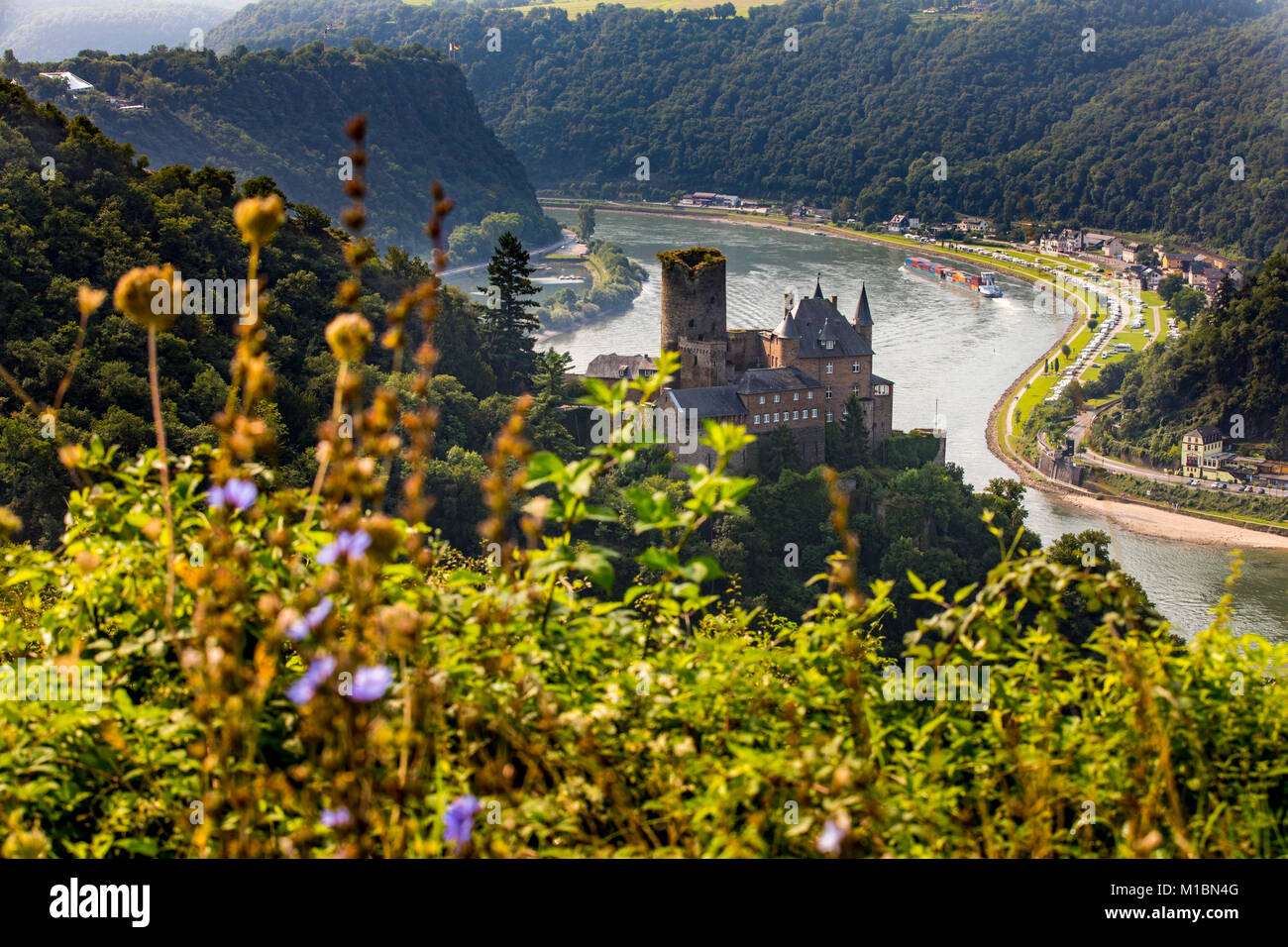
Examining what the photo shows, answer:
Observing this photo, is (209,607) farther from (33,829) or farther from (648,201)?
(648,201)

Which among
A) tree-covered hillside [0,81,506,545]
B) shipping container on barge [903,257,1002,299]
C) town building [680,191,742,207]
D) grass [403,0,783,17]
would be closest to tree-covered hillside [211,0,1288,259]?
town building [680,191,742,207]

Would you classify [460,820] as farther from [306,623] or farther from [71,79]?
[71,79]

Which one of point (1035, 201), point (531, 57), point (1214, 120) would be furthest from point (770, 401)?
point (531, 57)

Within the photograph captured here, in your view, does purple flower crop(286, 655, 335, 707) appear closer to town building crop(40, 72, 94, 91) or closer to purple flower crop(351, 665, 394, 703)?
purple flower crop(351, 665, 394, 703)

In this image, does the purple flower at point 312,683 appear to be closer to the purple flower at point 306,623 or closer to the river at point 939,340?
the purple flower at point 306,623

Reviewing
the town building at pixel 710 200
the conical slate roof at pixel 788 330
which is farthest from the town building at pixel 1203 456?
the town building at pixel 710 200
